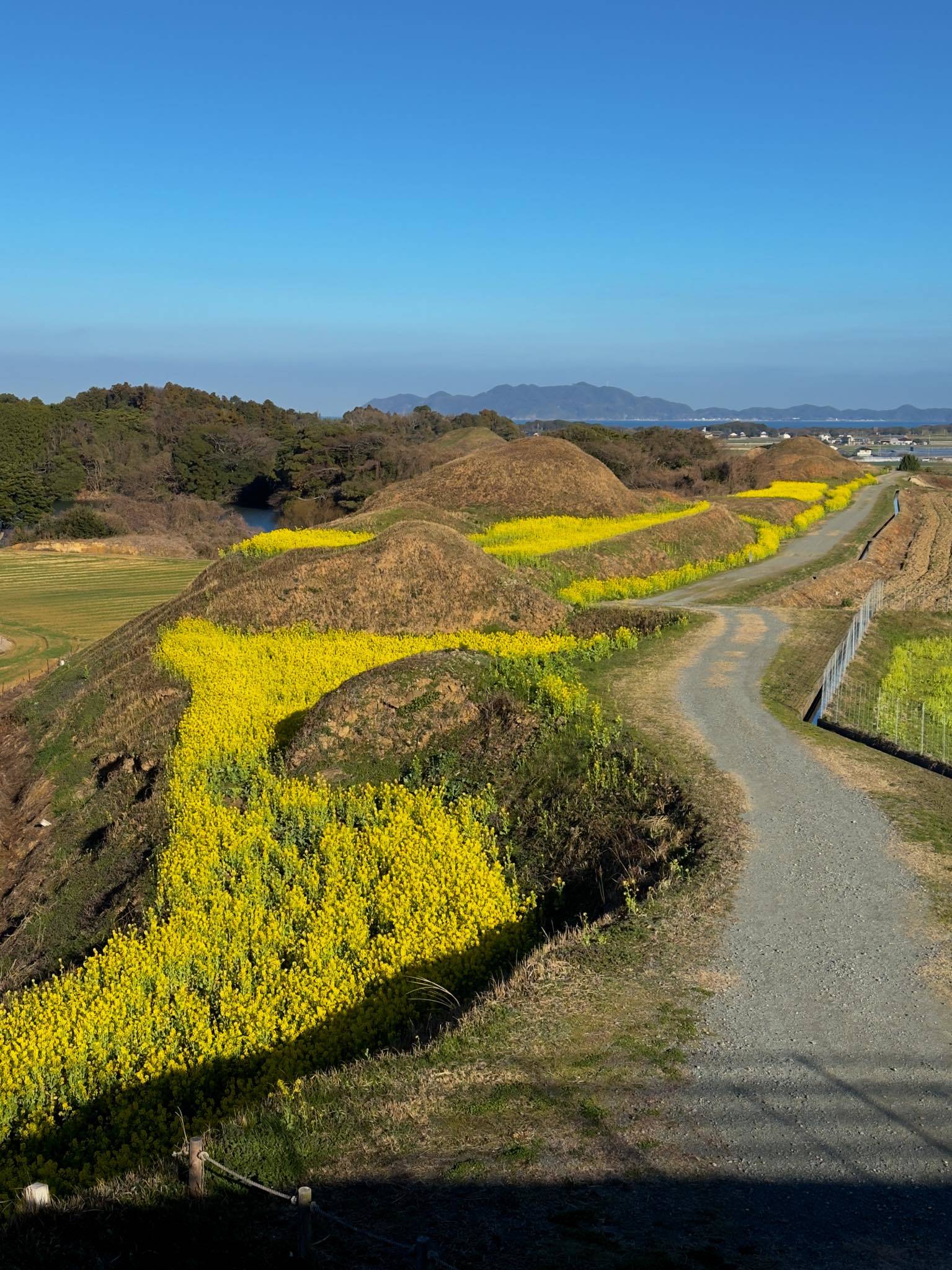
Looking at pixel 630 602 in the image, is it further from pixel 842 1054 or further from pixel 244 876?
pixel 842 1054

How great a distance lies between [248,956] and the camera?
9773mm

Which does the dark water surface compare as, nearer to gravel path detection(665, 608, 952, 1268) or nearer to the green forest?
the green forest

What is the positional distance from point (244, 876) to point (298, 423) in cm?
11640

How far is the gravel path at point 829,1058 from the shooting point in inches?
206

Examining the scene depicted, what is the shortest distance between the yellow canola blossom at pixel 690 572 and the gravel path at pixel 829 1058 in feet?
52.2

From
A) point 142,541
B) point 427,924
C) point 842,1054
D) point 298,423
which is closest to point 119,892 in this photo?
point 427,924

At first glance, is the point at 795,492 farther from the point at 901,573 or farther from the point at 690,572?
the point at 690,572

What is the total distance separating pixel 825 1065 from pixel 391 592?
18734 mm

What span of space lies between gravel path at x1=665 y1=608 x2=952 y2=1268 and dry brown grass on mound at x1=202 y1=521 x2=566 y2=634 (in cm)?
1314

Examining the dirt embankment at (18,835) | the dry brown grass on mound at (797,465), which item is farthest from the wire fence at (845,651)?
the dry brown grass on mound at (797,465)

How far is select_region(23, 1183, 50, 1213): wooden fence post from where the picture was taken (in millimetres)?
5555

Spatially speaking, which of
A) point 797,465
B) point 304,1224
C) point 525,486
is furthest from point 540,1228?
point 797,465

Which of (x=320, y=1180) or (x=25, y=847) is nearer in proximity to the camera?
(x=320, y=1180)

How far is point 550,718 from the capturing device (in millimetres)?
15305
